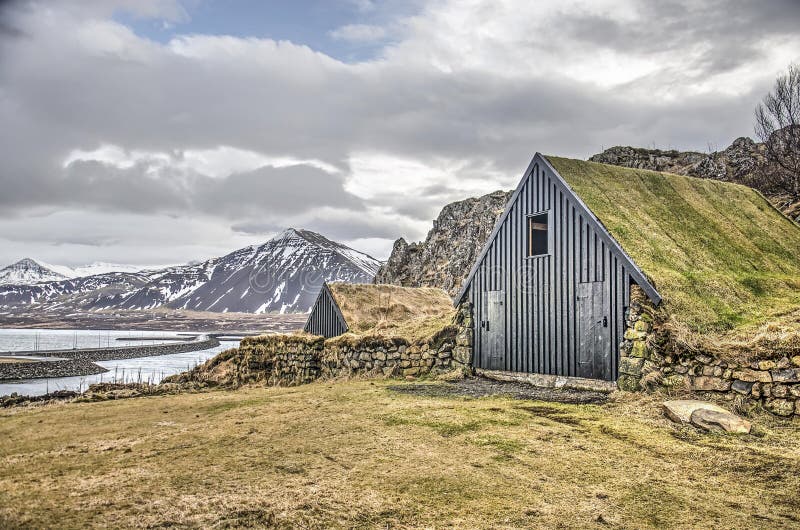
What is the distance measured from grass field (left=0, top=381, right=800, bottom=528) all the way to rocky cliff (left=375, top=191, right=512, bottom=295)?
48895 millimetres

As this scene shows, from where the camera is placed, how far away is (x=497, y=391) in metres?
15.8

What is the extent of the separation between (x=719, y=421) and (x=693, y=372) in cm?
276

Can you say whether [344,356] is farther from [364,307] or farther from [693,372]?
[693,372]

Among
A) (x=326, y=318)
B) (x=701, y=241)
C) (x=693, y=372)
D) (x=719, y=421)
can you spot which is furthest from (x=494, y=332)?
(x=326, y=318)

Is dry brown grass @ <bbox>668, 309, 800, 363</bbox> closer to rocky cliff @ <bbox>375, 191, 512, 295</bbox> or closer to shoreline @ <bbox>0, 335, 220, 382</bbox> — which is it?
rocky cliff @ <bbox>375, 191, 512, 295</bbox>

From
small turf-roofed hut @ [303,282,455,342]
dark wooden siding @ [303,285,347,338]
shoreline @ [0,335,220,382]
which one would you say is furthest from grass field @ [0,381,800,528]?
shoreline @ [0,335,220,382]

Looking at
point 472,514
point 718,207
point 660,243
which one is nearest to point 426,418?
point 472,514

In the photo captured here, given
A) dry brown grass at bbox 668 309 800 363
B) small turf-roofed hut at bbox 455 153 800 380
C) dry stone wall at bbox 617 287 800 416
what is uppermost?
small turf-roofed hut at bbox 455 153 800 380

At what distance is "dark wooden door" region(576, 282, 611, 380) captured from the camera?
15023 mm

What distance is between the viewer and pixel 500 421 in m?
11.4

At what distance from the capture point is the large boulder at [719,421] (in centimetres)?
984

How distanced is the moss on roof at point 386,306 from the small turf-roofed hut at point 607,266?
15.7 ft

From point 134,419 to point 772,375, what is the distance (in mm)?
13902

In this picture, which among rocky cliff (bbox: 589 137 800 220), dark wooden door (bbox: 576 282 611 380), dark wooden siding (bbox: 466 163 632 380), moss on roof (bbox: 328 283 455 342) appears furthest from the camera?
rocky cliff (bbox: 589 137 800 220)
